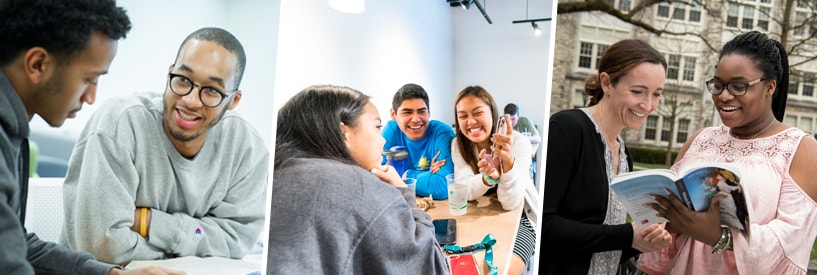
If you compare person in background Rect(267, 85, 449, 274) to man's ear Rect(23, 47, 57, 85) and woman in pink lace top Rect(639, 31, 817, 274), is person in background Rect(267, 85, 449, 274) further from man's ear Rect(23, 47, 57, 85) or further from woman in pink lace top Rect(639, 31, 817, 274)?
woman in pink lace top Rect(639, 31, 817, 274)

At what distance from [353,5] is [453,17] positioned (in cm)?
41

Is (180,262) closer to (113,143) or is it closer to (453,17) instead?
(113,143)

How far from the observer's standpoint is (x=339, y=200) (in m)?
2.21

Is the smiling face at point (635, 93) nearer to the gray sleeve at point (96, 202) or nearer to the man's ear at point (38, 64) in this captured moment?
the gray sleeve at point (96, 202)

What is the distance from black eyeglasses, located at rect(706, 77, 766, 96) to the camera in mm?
2141

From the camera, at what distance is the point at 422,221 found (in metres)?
2.27

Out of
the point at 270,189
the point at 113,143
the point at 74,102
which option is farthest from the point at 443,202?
the point at 74,102

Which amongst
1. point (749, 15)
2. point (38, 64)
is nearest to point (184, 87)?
point (38, 64)

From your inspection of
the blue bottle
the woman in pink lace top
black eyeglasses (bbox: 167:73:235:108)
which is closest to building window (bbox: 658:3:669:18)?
the woman in pink lace top

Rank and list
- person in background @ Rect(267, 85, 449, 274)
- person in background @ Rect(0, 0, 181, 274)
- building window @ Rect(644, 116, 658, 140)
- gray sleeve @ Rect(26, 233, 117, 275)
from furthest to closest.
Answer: building window @ Rect(644, 116, 658, 140)
person in background @ Rect(267, 85, 449, 274)
gray sleeve @ Rect(26, 233, 117, 275)
person in background @ Rect(0, 0, 181, 274)

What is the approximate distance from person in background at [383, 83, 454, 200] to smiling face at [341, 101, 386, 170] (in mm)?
63

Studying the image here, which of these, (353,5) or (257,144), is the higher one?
(353,5)

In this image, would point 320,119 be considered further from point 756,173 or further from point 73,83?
point 756,173

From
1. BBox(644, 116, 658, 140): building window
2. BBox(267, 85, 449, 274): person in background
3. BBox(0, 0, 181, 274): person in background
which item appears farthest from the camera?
BBox(644, 116, 658, 140): building window
